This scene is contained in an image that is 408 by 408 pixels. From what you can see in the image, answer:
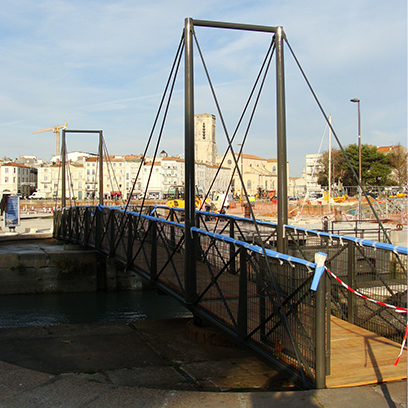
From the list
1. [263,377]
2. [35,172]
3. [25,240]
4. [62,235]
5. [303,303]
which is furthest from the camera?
[35,172]

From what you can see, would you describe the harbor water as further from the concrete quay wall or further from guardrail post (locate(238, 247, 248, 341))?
guardrail post (locate(238, 247, 248, 341))

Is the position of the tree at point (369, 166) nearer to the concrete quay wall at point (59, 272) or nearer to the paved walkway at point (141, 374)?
the concrete quay wall at point (59, 272)

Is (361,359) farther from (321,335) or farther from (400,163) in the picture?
(400,163)

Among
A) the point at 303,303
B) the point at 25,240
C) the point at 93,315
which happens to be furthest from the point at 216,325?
the point at 25,240

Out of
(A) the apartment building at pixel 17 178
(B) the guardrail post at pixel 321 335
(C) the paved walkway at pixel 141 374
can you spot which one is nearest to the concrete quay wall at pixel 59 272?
(C) the paved walkway at pixel 141 374

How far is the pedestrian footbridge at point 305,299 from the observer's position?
4.73m

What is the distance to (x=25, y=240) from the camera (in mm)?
21391

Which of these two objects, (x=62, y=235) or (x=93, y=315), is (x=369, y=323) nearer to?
(x=93, y=315)

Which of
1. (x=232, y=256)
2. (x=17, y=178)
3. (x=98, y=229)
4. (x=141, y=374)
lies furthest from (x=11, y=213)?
(x=17, y=178)

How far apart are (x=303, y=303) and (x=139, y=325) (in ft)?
16.5

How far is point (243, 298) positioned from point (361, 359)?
5.05ft

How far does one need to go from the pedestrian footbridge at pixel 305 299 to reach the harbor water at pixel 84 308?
15.9 feet

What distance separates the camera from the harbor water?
13477mm

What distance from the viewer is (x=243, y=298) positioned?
5.93 meters
